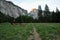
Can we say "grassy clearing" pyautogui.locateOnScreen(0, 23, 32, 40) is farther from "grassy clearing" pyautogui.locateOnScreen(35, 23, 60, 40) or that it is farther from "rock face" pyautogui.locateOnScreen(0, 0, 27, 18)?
"rock face" pyautogui.locateOnScreen(0, 0, 27, 18)

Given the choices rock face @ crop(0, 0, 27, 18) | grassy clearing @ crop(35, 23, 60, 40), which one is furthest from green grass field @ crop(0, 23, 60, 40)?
rock face @ crop(0, 0, 27, 18)

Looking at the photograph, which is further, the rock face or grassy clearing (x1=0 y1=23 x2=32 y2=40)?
the rock face

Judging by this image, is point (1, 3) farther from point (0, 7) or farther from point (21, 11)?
point (21, 11)

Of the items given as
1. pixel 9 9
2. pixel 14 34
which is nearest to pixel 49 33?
pixel 14 34

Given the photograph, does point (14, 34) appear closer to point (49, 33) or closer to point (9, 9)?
point (49, 33)

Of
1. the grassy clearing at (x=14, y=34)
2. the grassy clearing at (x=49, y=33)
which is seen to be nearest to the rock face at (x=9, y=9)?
the grassy clearing at (x=49, y=33)

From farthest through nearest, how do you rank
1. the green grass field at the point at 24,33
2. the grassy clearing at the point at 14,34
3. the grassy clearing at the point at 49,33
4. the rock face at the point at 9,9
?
the rock face at the point at 9,9, the grassy clearing at the point at 49,33, the green grass field at the point at 24,33, the grassy clearing at the point at 14,34

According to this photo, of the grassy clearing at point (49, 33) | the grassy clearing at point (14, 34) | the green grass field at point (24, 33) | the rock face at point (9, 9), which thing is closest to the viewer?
the grassy clearing at point (14, 34)

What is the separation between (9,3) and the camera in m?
93.3

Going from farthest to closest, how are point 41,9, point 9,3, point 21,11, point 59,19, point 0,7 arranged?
1. point 21,11
2. point 41,9
3. point 9,3
4. point 0,7
5. point 59,19

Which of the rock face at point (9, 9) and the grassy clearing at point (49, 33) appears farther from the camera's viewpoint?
the rock face at point (9, 9)

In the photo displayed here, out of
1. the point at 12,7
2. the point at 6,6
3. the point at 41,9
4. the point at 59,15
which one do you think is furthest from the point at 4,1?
the point at 59,15

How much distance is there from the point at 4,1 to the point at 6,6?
409cm

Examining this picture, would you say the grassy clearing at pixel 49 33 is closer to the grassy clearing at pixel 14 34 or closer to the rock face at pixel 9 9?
the grassy clearing at pixel 14 34
